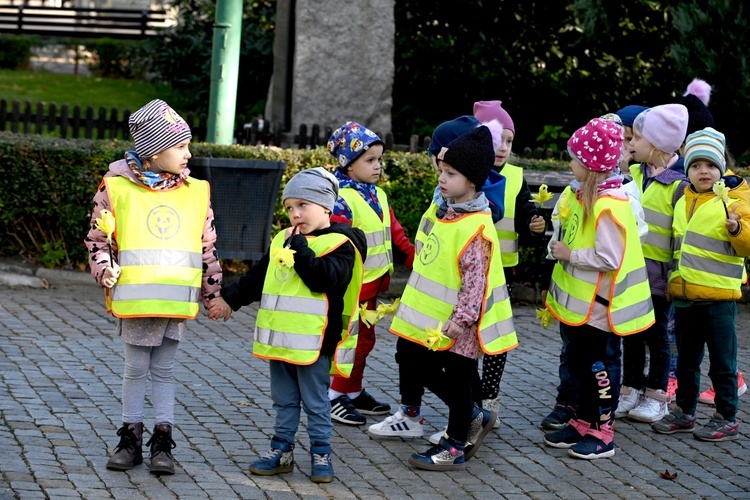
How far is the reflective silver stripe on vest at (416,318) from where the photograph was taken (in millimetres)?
5304

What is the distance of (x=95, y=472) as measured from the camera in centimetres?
504

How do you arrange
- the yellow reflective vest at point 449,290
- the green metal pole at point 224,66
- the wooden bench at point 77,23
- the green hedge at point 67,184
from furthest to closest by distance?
the wooden bench at point 77,23 < the green metal pole at point 224,66 < the green hedge at point 67,184 < the yellow reflective vest at point 449,290

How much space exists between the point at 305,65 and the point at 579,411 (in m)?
8.94

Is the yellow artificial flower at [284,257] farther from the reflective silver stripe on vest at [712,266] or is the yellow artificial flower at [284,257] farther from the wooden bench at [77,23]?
the wooden bench at [77,23]

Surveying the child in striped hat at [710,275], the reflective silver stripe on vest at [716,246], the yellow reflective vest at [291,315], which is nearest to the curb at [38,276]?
the yellow reflective vest at [291,315]

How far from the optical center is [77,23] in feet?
104

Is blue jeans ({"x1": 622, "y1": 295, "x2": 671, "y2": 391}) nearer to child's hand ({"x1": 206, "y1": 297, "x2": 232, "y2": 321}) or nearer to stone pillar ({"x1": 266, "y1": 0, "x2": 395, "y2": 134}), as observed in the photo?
child's hand ({"x1": 206, "y1": 297, "x2": 232, "y2": 321})

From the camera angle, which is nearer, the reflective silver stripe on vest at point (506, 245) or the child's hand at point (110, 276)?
the child's hand at point (110, 276)

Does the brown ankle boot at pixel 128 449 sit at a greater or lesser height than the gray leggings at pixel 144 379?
lesser

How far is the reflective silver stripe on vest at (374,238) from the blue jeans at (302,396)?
99cm

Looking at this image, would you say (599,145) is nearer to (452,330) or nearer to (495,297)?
(495,297)

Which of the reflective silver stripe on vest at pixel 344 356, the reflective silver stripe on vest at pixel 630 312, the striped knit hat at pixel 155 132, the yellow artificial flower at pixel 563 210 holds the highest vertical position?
the striped knit hat at pixel 155 132

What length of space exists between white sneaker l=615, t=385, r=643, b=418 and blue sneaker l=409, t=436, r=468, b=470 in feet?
4.61

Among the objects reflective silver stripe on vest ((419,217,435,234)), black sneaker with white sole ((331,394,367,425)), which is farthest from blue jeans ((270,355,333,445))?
reflective silver stripe on vest ((419,217,435,234))
